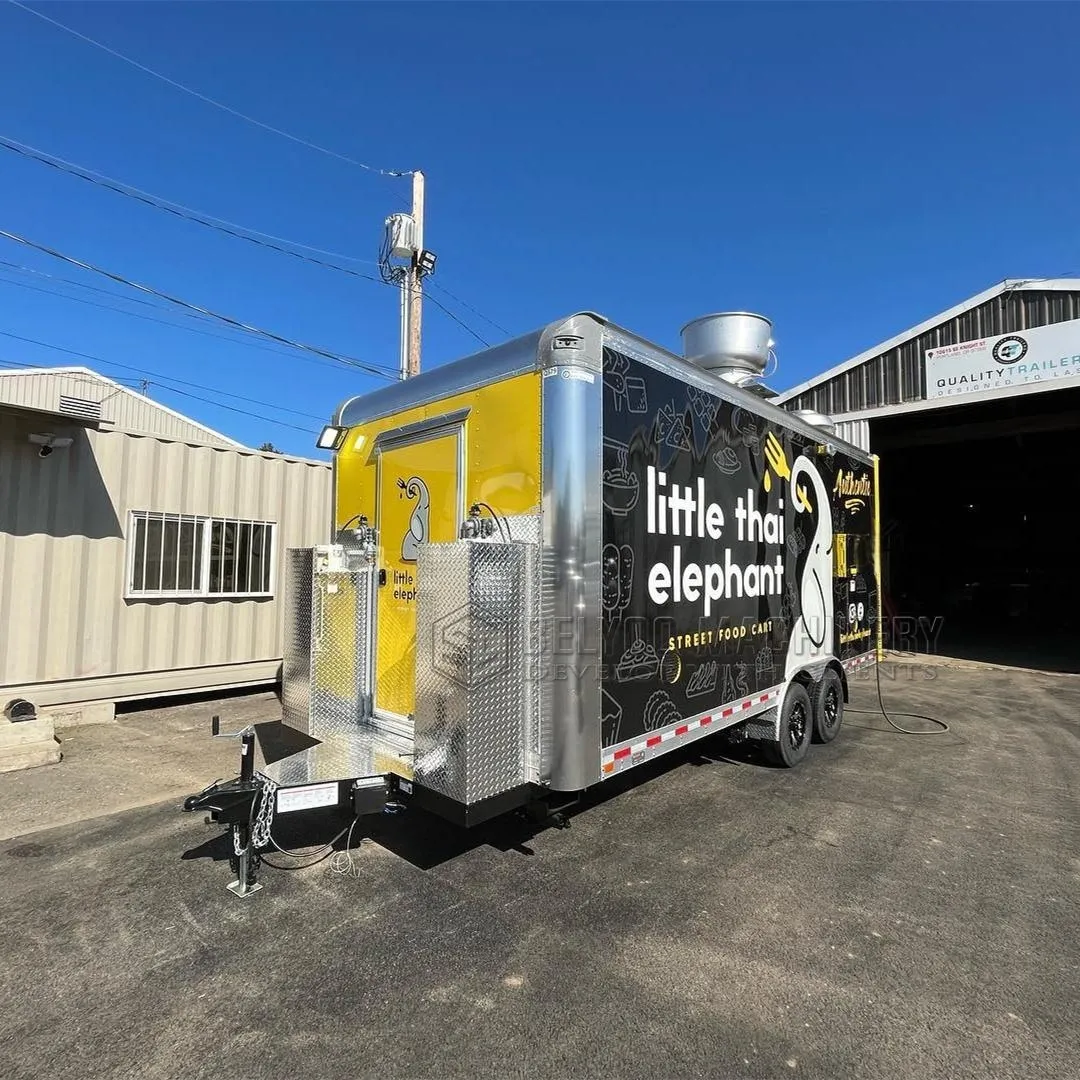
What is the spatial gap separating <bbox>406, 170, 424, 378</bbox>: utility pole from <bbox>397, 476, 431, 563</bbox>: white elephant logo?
740 centimetres

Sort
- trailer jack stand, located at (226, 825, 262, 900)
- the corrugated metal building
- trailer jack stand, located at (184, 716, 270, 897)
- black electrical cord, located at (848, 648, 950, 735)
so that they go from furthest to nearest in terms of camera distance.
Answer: black electrical cord, located at (848, 648, 950, 735) < the corrugated metal building < trailer jack stand, located at (226, 825, 262, 900) < trailer jack stand, located at (184, 716, 270, 897)

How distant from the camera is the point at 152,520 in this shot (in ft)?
26.3

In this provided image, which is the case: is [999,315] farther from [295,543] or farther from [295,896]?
[295,896]

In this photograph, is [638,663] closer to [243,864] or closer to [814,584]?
[243,864]

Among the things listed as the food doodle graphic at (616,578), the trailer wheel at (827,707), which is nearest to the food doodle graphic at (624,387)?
the food doodle graphic at (616,578)

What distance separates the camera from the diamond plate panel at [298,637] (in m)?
4.89

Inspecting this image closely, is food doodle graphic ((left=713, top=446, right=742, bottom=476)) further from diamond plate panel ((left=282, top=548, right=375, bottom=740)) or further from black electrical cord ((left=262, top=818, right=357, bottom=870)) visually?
black electrical cord ((left=262, top=818, right=357, bottom=870))

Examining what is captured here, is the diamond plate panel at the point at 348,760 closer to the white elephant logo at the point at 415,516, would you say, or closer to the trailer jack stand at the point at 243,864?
the trailer jack stand at the point at 243,864

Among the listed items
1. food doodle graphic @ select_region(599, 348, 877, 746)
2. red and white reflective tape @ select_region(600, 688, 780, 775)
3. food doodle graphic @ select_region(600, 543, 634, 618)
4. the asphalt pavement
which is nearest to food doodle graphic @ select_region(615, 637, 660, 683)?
food doodle graphic @ select_region(599, 348, 877, 746)

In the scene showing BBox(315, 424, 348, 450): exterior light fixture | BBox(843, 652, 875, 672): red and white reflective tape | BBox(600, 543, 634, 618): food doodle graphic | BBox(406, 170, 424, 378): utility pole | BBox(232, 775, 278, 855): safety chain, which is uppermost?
BBox(406, 170, 424, 378): utility pole

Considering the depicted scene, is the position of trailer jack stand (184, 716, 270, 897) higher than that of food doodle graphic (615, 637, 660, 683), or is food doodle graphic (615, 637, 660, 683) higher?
food doodle graphic (615, 637, 660, 683)

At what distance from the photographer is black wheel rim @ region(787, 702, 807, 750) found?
6.18 m

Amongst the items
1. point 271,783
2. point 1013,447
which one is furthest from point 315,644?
point 1013,447

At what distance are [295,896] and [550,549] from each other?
2.39 meters
